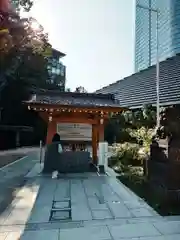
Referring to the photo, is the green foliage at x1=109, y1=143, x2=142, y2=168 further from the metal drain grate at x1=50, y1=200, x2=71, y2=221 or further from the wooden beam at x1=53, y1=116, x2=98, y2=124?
the metal drain grate at x1=50, y1=200, x2=71, y2=221

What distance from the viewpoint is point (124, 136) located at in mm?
17875

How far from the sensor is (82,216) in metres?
5.14

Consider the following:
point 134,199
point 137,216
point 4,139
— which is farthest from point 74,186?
point 4,139

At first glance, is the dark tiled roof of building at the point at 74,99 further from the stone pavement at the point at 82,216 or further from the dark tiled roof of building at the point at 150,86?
the stone pavement at the point at 82,216

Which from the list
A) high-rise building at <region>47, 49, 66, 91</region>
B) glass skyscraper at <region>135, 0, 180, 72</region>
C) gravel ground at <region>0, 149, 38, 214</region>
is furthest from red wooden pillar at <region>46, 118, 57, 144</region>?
high-rise building at <region>47, 49, 66, 91</region>

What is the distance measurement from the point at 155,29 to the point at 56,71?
62.4ft

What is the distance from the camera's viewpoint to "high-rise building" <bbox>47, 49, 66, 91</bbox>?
88.8 ft

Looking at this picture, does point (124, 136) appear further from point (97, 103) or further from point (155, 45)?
point (97, 103)

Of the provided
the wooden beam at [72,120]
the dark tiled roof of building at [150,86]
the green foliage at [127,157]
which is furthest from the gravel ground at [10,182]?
the dark tiled roof of building at [150,86]

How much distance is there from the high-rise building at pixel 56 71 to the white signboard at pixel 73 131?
53.1ft

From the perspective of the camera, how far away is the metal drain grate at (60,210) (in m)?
5.11

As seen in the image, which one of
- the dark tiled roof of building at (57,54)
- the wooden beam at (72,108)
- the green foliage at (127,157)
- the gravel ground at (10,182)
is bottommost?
the gravel ground at (10,182)

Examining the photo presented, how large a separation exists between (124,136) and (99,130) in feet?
24.3

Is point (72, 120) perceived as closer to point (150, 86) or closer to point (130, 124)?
point (130, 124)
